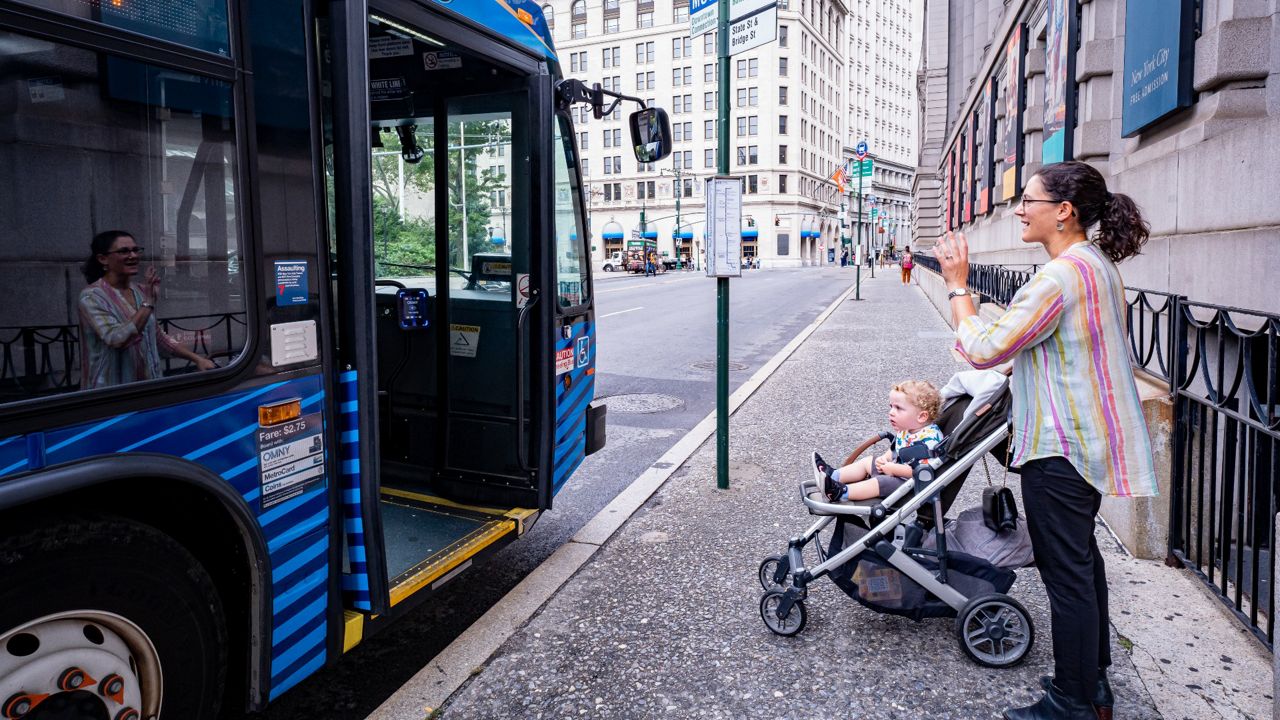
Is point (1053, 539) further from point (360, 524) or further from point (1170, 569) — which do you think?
point (360, 524)

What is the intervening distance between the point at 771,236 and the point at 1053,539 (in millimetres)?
99512

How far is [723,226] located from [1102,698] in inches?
144

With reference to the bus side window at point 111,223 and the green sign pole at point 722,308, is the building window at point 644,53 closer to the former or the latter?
the green sign pole at point 722,308

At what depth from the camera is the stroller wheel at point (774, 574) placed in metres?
3.98

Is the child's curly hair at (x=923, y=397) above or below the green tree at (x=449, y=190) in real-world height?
below

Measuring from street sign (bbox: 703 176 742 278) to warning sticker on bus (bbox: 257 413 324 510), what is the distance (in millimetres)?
3338

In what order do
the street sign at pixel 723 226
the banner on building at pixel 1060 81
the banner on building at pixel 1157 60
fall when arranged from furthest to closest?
1. the banner on building at pixel 1060 81
2. the banner on building at pixel 1157 60
3. the street sign at pixel 723 226

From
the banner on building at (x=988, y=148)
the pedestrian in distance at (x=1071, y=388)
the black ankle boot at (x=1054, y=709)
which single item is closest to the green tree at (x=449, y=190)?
the pedestrian in distance at (x=1071, y=388)

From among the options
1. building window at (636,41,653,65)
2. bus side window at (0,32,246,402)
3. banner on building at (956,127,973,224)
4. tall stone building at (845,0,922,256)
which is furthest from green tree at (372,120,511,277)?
tall stone building at (845,0,922,256)

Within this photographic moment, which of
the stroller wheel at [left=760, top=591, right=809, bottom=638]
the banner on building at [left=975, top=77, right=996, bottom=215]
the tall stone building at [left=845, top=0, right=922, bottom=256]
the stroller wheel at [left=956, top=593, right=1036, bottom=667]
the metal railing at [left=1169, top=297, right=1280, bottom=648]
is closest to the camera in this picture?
the stroller wheel at [left=956, top=593, right=1036, bottom=667]

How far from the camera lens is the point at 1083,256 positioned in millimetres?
2891

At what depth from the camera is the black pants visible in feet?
9.69

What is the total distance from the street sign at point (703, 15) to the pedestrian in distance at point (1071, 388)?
3.47m

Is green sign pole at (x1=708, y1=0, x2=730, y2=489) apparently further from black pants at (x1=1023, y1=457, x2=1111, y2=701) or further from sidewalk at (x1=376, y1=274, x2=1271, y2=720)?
black pants at (x1=1023, y1=457, x2=1111, y2=701)
